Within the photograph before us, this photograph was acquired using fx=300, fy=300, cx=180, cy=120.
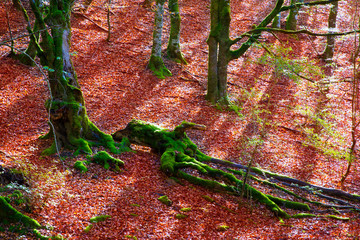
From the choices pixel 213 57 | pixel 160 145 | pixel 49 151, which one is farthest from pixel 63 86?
pixel 213 57

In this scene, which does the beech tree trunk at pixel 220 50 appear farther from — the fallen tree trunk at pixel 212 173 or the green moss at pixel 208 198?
the green moss at pixel 208 198

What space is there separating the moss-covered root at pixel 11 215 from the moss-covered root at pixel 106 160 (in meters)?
3.07

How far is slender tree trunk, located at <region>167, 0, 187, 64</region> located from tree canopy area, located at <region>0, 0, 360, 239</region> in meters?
0.08

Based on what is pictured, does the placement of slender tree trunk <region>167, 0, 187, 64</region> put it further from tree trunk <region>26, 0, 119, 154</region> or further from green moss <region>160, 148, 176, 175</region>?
green moss <region>160, 148, 176, 175</region>

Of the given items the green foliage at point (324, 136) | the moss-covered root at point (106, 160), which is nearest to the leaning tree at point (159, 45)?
the green foliage at point (324, 136)

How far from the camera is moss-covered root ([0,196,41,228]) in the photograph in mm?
5109

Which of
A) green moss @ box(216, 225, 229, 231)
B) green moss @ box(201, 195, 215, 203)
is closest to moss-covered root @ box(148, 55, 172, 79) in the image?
green moss @ box(201, 195, 215, 203)

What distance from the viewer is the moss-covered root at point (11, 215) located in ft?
16.8

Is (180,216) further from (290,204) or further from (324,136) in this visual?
(324,136)

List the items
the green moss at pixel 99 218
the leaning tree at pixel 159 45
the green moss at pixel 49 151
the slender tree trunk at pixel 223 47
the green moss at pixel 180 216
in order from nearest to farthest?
the green moss at pixel 99 218 → the green moss at pixel 180 216 → the green moss at pixel 49 151 → the slender tree trunk at pixel 223 47 → the leaning tree at pixel 159 45

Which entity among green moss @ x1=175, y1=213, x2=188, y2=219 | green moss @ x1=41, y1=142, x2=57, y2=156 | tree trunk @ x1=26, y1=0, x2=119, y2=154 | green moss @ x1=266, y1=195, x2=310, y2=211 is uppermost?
tree trunk @ x1=26, y1=0, x2=119, y2=154

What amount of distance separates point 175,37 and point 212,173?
1005 cm

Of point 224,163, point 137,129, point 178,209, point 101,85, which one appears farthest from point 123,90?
point 178,209

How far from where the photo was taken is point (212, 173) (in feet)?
27.9
